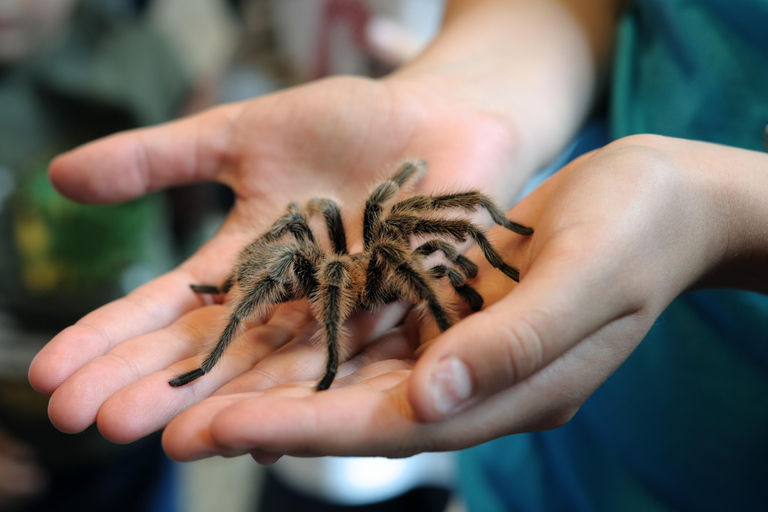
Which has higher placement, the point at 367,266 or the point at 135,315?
the point at 367,266

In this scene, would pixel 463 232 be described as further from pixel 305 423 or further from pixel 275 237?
pixel 305 423

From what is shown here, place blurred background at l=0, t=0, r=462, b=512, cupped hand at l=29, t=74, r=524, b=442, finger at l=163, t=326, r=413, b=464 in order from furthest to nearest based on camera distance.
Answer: blurred background at l=0, t=0, r=462, b=512
cupped hand at l=29, t=74, r=524, b=442
finger at l=163, t=326, r=413, b=464

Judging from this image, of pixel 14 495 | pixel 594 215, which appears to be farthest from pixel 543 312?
pixel 14 495

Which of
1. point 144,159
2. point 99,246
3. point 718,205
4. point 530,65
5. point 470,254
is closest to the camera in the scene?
point 718,205

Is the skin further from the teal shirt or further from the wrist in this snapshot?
the teal shirt

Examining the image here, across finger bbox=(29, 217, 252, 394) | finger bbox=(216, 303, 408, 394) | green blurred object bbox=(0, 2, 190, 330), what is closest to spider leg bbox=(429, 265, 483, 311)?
finger bbox=(216, 303, 408, 394)

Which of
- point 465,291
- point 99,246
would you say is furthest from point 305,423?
point 99,246
